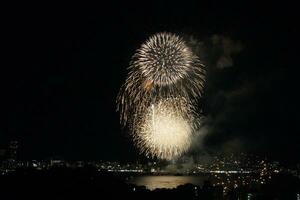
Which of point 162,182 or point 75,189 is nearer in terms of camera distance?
point 75,189

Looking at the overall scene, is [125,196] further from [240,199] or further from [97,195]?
[240,199]

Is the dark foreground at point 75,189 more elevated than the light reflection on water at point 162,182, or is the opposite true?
the dark foreground at point 75,189

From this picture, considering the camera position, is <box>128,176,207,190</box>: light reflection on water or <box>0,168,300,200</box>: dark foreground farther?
<box>128,176,207,190</box>: light reflection on water

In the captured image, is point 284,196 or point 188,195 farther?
point 284,196

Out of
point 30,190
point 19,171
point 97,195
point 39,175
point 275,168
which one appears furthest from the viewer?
point 275,168

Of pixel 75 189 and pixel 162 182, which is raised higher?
pixel 75 189

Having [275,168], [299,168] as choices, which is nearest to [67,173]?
[299,168]

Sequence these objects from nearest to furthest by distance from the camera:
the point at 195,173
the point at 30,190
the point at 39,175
Answer: the point at 30,190 < the point at 39,175 < the point at 195,173

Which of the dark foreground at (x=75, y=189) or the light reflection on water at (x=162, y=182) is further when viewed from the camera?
the light reflection on water at (x=162, y=182)

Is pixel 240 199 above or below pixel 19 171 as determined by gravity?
below

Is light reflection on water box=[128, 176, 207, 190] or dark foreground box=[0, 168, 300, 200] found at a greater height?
dark foreground box=[0, 168, 300, 200]
